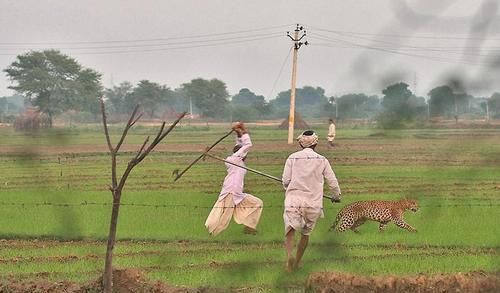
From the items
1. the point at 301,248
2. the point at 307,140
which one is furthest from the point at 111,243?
the point at 307,140

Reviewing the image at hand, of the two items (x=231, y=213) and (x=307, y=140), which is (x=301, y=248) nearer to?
(x=307, y=140)

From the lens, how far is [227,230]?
1023cm

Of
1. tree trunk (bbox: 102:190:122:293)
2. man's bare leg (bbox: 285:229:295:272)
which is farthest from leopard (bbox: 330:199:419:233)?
tree trunk (bbox: 102:190:122:293)

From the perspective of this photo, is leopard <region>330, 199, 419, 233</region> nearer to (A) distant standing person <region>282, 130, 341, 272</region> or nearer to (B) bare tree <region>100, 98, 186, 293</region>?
(A) distant standing person <region>282, 130, 341, 272</region>

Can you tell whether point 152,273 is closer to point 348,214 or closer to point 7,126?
point 348,214

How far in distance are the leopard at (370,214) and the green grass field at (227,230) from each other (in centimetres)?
16

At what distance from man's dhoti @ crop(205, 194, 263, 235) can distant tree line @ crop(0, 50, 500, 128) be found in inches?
52.5

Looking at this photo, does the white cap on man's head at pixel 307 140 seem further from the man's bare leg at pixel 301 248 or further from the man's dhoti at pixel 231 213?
the man's dhoti at pixel 231 213

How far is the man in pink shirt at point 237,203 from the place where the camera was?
31.3ft

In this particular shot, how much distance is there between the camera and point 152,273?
721cm

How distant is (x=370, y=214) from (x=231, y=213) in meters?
1.77

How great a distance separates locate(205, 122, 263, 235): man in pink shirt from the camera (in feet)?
31.3

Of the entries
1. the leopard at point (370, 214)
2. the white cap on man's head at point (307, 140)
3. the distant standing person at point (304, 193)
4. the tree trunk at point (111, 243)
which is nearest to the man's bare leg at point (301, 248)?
the distant standing person at point (304, 193)

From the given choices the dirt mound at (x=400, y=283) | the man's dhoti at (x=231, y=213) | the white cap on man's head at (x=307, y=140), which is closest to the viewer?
the dirt mound at (x=400, y=283)
